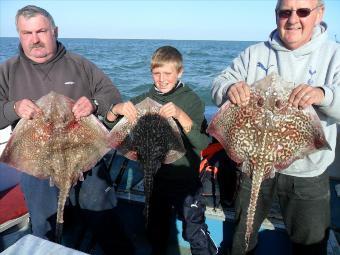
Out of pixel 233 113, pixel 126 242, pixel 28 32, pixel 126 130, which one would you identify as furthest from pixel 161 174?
pixel 28 32

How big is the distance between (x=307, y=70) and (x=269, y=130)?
2.17ft

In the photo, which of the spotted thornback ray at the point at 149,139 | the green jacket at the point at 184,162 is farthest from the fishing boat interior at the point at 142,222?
the spotted thornback ray at the point at 149,139

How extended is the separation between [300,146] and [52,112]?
2325mm

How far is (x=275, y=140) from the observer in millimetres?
2684

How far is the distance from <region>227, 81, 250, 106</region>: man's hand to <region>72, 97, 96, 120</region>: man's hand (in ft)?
4.77

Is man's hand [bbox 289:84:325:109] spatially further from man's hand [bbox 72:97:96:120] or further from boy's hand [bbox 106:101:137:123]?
man's hand [bbox 72:97:96:120]

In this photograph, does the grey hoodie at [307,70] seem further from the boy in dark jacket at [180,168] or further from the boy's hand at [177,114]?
the boy in dark jacket at [180,168]

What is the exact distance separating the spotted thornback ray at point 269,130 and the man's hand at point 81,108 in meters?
1.36

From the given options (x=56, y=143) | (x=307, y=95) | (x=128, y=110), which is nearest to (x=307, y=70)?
(x=307, y=95)

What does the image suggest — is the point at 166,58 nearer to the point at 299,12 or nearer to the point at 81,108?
the point at 81,108

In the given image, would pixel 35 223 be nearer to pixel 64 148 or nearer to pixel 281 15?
pixel 64 148

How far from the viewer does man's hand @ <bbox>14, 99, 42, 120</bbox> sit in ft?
10.2

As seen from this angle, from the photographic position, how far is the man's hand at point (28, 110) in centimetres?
310

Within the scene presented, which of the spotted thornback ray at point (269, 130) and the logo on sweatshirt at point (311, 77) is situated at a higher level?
the logo on sweatshirt at point (311, 77)
